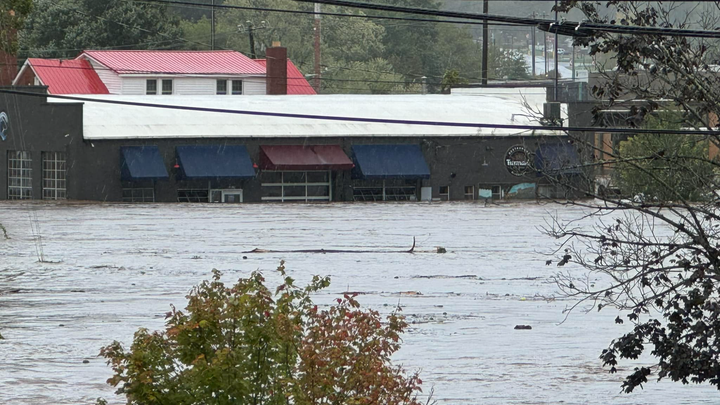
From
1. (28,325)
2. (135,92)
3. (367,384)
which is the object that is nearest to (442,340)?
(28,325)

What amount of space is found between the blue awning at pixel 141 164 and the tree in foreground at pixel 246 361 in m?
45.6

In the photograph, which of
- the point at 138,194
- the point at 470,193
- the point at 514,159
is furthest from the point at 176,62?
the point at 514,159

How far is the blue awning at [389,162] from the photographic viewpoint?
191 ft

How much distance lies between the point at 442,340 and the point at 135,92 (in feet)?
169

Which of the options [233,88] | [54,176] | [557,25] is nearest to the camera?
[557,25]

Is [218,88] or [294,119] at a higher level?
[218,88]

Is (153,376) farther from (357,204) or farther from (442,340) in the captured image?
(357,204)

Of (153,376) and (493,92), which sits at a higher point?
(493,92)

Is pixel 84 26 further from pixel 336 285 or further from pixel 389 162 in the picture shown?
pixel 336 285

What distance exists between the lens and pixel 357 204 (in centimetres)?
5794

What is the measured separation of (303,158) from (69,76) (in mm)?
19403

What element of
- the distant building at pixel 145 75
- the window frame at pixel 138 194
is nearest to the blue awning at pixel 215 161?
the window frame at pixel 138 194

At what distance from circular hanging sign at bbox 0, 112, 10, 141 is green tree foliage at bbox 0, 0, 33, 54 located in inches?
1322

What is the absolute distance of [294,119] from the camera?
59812 mm
